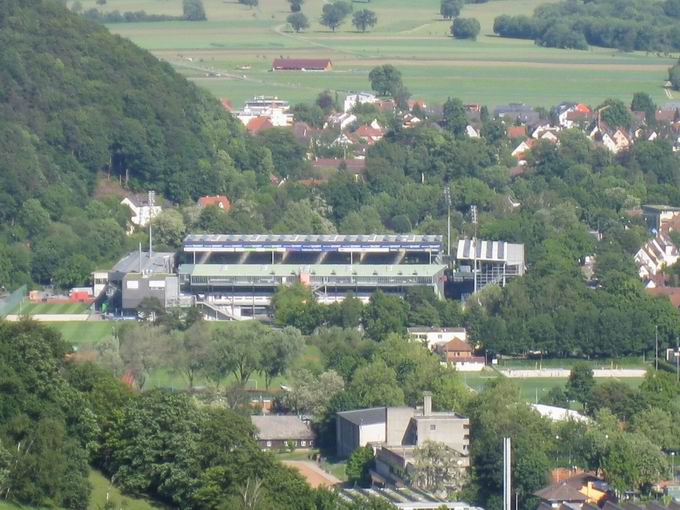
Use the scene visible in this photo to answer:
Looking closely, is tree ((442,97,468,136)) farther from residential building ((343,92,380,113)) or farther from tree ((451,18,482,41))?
tree ((451,18,482,41))

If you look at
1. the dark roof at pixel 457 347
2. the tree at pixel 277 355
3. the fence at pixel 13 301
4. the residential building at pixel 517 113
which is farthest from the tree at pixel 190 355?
the residential building at pixel 517 113

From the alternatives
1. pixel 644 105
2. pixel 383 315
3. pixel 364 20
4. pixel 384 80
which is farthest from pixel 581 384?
pixel 364 20

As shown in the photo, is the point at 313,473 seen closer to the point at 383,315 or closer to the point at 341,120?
the point at 383,315

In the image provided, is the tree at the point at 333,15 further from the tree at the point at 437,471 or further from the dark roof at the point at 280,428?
the tree at the point at 437,471

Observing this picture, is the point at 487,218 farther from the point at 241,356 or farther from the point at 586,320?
the point at 241,356

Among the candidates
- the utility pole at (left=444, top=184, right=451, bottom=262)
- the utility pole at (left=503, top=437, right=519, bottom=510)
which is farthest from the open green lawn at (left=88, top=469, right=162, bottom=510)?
the utility pole at (left=444, top=184, right=451, bottom=262)

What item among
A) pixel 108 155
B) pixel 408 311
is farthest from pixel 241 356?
pixel 108 155
